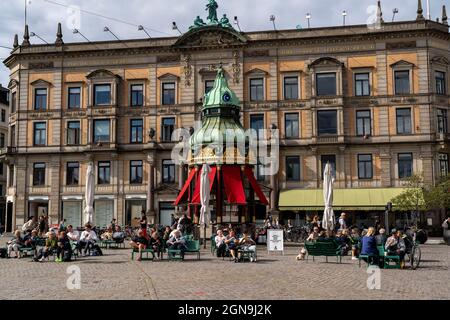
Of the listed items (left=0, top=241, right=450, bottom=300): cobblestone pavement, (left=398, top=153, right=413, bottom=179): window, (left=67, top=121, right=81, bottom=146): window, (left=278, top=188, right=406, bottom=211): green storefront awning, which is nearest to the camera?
(left=0, top=241, right=450, bottom=300): cobblestone pavement

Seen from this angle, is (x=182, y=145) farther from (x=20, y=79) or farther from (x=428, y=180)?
(x=428, y=180)

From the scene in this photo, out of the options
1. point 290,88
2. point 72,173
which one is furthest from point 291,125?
point 72,173

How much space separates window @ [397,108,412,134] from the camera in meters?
44.2

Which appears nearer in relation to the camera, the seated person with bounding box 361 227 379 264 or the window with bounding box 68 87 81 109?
the seated person with bounding box 361 227 379 264

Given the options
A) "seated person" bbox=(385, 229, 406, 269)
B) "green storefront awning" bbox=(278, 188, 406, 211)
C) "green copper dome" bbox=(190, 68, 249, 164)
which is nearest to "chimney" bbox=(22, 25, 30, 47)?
"green copper dome" bbox=(190, 68, 249, 164)

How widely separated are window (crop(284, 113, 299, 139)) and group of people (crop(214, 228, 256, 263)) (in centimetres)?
2287

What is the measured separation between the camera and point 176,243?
22.3 metres

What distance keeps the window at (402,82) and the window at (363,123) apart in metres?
2.93

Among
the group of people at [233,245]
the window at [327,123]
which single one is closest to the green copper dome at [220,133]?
the group of people at [233,245]

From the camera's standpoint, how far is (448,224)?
106 feet

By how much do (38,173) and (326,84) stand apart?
25.5m

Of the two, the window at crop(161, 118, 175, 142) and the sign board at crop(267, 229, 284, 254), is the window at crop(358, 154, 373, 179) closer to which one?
the window at crop(161, 118, 175, 142)

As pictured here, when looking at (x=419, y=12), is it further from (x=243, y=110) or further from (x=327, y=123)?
(x=243, y=110)
